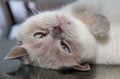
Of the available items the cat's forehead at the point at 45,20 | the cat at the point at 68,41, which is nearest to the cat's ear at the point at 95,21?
the cat at the point at 68,41

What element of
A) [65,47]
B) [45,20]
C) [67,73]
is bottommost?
[67,73]

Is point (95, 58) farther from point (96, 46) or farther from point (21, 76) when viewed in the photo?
point (21, 76)

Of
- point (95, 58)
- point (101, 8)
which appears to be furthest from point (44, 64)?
point (101, 8)

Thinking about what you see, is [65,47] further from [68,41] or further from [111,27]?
[111,27]

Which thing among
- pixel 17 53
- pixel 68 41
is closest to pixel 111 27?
pixel 68 41

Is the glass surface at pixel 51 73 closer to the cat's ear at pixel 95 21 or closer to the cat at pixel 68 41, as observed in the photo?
the cat at pixel 68 41

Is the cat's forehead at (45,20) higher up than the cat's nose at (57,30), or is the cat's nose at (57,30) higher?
the cat's forehead at (45,20)
